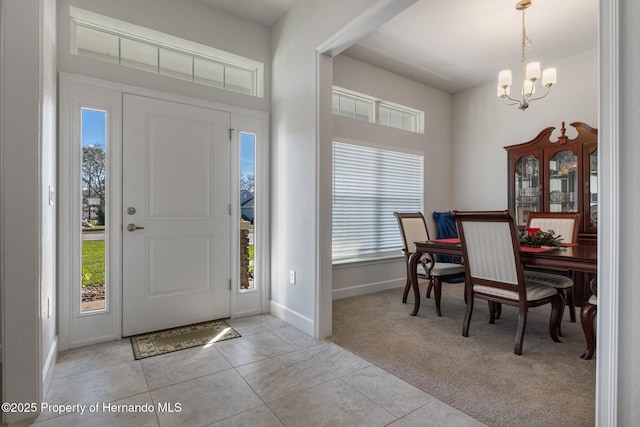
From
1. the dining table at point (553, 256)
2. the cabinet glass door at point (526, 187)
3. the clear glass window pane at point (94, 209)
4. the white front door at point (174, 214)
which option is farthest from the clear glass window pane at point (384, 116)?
the clear glass window pane at point (94, 209)

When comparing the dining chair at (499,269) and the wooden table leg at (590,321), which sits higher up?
the dining chair at (499,269)

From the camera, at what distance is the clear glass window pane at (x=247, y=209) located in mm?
3195

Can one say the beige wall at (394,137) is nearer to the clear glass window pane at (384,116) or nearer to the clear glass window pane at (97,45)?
the clear glass window pane at (384,116)

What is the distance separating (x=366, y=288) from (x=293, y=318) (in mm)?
1462

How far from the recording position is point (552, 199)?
400 cm

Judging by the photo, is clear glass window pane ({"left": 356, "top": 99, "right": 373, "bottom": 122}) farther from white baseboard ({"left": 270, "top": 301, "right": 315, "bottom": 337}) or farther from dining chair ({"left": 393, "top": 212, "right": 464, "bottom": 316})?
white baseboard ({"left": 270, "top": 301, "right": 315, "bottom": 337})

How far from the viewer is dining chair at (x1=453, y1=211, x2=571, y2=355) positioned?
2387mm

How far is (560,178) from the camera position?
13.0 ft

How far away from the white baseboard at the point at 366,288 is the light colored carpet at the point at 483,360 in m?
0.36

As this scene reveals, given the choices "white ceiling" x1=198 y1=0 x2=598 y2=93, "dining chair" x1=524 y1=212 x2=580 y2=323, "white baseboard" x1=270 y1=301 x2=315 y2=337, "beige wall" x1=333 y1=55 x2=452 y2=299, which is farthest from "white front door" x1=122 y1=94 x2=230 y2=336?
"dining chair" x1=524 y1=212 x2=580 y2=323

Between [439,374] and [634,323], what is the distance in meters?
1.15

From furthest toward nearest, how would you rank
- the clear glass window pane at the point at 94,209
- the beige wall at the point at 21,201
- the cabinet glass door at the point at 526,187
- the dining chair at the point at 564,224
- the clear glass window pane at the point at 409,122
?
the clear glass window pane at the point at 409,122 → the cabinet glass door at the point at 526,187 → the dining chair at the point at 564,224 → the clear glass window pane at the point at 94,209 → the beige wall at the point at 21,201

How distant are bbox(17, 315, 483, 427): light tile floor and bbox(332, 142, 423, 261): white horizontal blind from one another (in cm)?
184

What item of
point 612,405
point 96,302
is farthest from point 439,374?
point 96,302
